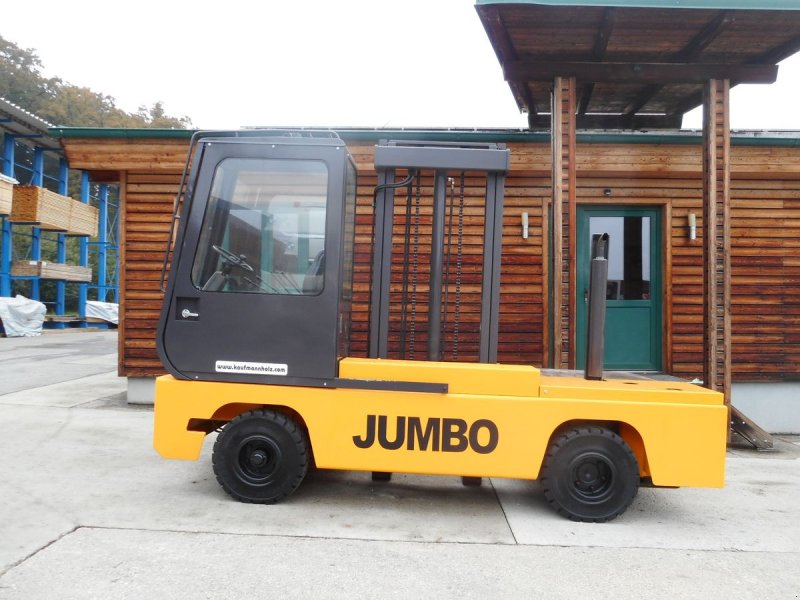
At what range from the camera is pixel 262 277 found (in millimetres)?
4113

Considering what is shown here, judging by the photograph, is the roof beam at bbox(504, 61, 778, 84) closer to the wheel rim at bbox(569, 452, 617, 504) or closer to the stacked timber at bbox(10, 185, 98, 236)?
the wheel rim at bbox(569, 452, 617, 504)

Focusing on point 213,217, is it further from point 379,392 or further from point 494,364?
point 494,364

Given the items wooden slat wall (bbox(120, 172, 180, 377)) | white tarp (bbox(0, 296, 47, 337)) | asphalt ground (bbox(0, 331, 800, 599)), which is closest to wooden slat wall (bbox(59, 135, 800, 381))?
wooden slat wall (bbox(120, 172, 180, 377))

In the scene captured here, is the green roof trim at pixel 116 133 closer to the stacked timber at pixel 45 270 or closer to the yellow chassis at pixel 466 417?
the yellow chassis at pixel 466 417

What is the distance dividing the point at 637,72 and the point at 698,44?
2.01 feet

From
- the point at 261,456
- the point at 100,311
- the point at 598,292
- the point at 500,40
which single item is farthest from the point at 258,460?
the point at 100,311

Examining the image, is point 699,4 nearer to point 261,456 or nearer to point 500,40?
point 500,40

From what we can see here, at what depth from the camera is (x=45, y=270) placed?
25.6m

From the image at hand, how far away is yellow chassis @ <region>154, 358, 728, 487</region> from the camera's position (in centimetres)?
398

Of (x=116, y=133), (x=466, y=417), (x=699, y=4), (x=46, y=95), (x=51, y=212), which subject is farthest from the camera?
(x=46, y=95)

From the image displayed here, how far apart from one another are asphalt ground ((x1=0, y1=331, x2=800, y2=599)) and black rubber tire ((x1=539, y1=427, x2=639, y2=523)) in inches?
4.8

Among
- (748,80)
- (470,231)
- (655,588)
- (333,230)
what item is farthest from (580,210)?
(655,588)

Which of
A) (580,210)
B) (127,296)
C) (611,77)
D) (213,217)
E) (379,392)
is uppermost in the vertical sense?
(611,77)

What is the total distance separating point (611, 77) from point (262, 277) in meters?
4.54
